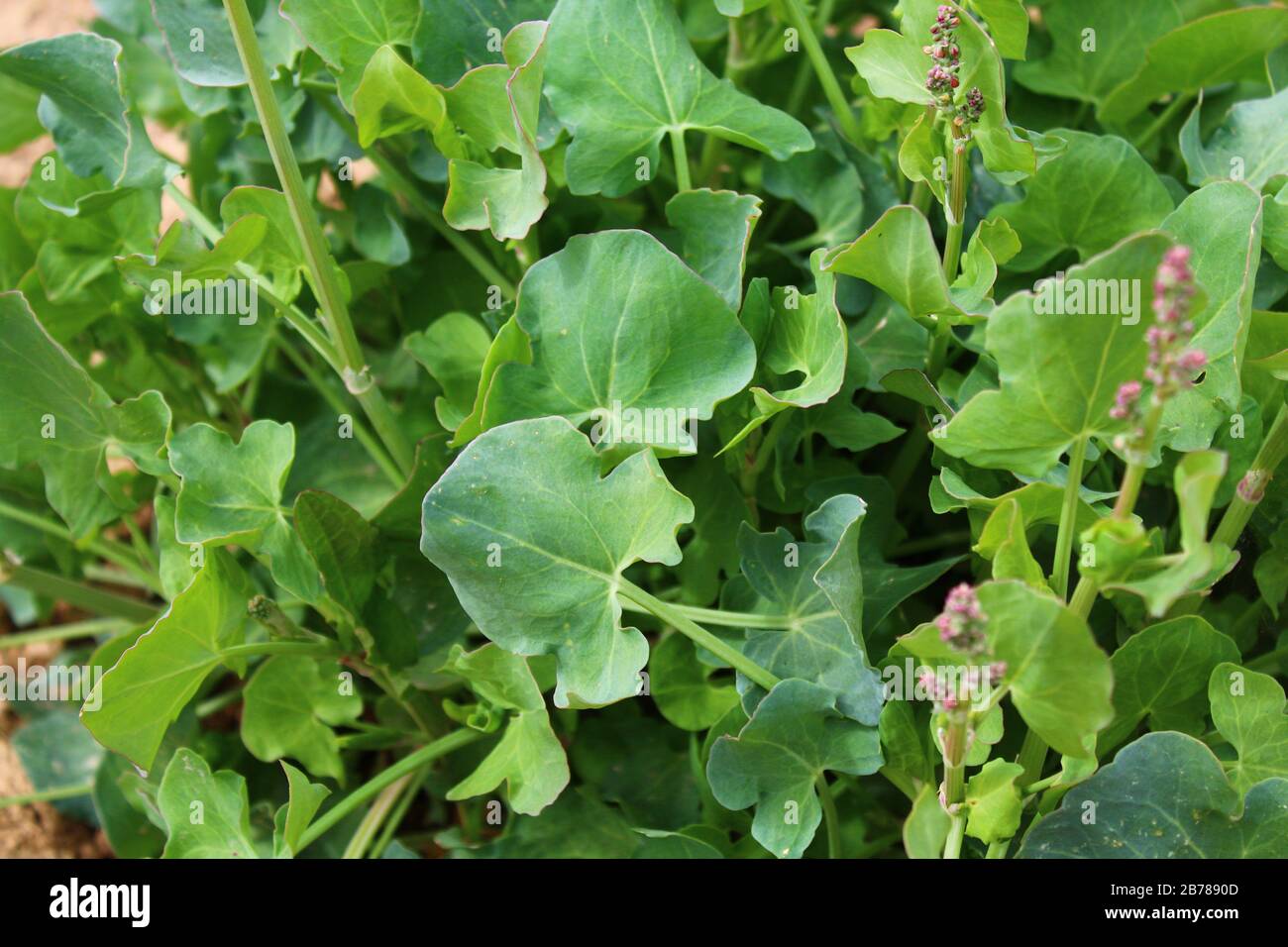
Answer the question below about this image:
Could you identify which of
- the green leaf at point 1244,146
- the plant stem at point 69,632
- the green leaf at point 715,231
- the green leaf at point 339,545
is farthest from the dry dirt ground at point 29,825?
the green leaf at point 1244,146

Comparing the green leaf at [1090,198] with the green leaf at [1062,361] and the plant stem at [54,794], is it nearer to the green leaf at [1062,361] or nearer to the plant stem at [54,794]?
the green leaf at [1062,361]

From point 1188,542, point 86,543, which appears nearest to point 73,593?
point 86,543

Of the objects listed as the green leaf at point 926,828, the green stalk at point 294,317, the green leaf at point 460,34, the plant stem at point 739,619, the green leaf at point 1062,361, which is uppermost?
the green leaf at point 460,34

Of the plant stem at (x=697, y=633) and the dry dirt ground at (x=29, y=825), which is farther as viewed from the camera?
the dry dirt ground at (x=29, y=825)

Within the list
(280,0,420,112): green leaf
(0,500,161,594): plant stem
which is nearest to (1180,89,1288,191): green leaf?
(280,0,420,112): green leaf

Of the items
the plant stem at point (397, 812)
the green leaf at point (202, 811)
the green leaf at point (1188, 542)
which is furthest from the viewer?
the plant stem at point (397, 812)

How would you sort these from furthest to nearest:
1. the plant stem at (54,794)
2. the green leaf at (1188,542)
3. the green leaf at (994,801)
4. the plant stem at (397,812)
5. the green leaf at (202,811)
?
the plant stem at (54,794) → the plant stem at (397,812) → the green leaf at (202,811) → the green leaf at (994,801) → the green leaf at (1188,542)
